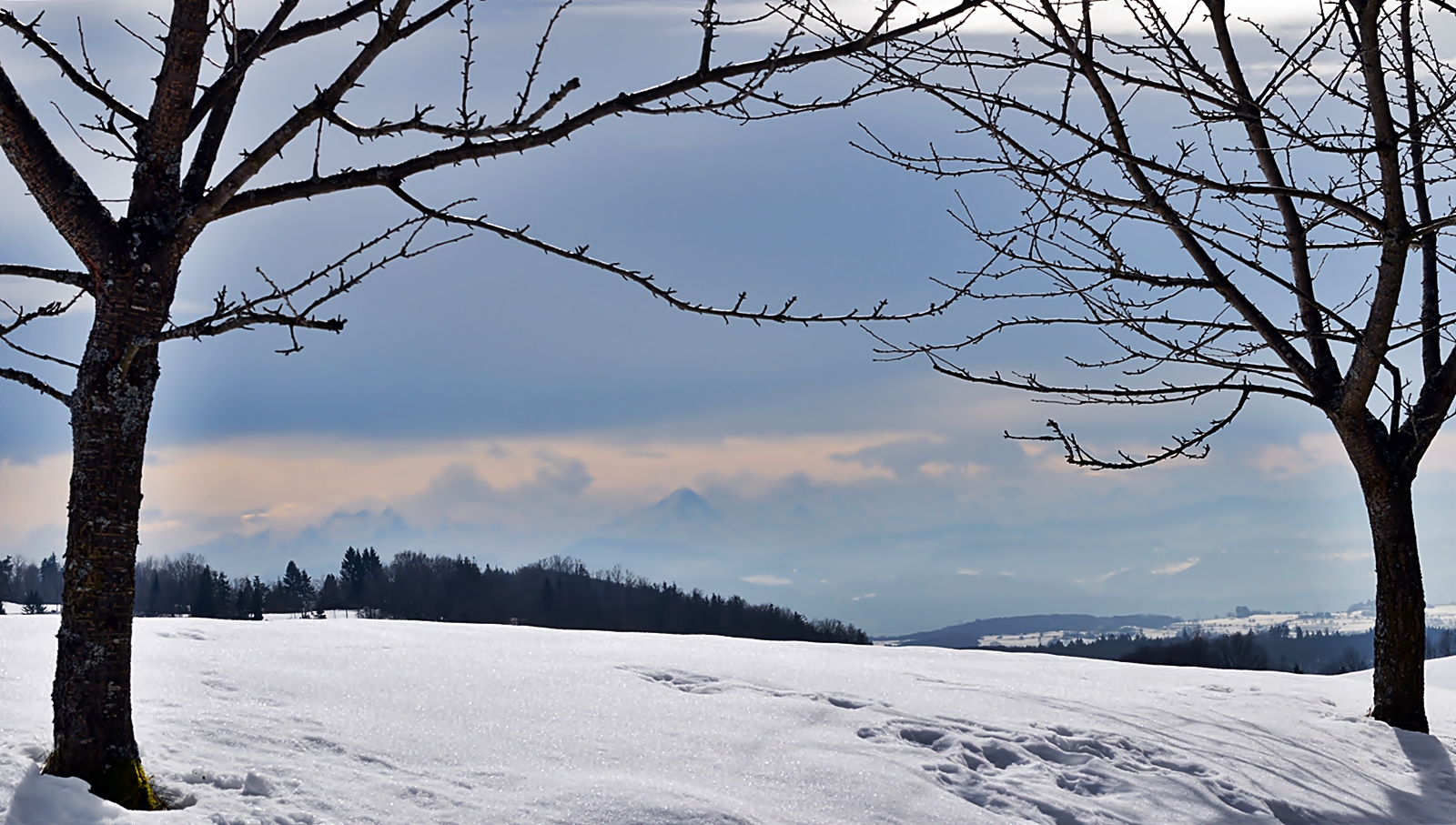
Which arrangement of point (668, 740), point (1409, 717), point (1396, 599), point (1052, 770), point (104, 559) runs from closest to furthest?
point (104, 559)
point (668, 740)
point (1052, 770)
point (1409, 717)
point (1396, 599)

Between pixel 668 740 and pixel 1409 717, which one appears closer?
pixel 668 740

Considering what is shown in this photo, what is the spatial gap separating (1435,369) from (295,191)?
7.92 meters

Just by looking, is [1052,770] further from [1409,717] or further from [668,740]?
[1409,717]

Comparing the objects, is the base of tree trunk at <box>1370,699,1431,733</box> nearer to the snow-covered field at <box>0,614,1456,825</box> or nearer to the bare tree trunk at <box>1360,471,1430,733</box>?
the bare tree trunk at <box>1360,471,1430,733</box>

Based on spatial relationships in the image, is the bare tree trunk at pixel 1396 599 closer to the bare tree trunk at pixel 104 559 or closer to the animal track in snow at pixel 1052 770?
the animal track in snow at pixel 1052 770

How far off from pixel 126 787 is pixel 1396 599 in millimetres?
7887

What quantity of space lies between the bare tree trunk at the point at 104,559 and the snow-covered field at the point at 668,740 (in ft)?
0.57

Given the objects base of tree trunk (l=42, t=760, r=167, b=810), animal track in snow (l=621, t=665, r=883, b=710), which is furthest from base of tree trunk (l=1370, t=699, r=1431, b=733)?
base of tree trunk (l=42, t=760, r=167, b=810)

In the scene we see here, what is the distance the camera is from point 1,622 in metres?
6.55

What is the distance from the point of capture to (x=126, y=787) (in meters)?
3.56

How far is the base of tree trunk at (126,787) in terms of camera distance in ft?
11.6

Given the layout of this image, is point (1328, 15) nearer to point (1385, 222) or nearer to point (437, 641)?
point (1385, 222)

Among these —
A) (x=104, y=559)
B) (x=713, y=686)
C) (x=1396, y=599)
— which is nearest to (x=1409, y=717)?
(x=1396, y=599)

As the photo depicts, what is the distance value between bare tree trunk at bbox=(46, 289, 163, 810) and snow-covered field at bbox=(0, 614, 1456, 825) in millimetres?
174
